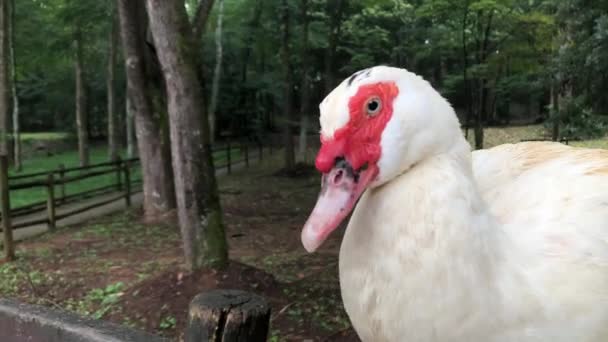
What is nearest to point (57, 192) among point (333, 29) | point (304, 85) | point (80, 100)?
point (80, 100)

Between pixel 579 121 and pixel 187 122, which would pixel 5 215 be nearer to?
pixel 187 122

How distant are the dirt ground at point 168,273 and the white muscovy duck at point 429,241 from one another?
2556mm

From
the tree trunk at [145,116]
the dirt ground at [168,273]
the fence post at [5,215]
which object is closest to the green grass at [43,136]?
the dirt ground at [168,273]

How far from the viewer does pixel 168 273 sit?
530 cm

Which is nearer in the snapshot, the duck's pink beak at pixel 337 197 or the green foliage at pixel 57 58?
the duck's pink beak at pixel 337 197

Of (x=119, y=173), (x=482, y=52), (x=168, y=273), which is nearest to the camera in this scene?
(x=168, y=273)

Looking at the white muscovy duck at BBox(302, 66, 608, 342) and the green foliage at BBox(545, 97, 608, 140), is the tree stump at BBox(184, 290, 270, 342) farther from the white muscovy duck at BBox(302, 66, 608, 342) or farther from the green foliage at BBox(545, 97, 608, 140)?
the green foliage at BBox(545, 97, 608, 140)

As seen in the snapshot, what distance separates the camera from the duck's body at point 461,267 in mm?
1604

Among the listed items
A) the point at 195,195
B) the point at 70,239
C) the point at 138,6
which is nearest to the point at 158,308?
the point at 195,195

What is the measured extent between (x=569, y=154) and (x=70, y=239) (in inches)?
308

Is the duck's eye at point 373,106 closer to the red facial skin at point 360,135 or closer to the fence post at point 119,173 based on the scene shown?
the red facial skin at point 360,135

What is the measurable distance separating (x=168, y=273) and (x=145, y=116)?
507 centimetres

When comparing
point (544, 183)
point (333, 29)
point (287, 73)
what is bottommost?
point (544, 183)

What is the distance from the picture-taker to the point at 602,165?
6.81 feet
